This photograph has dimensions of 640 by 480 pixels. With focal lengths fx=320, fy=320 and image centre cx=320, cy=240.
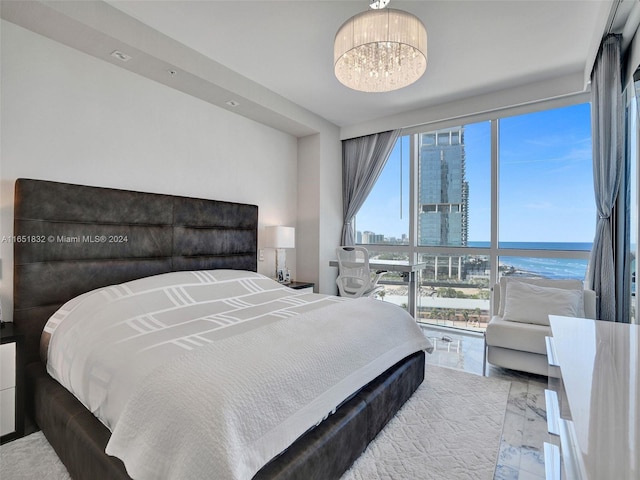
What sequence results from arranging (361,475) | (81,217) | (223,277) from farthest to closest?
(223,277), (81,217), (361,475)

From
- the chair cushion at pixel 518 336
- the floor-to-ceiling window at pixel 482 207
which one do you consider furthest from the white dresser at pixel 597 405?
the floor-to-ceiling window at pixel 482 207

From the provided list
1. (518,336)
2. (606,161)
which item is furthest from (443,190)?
(518,336)

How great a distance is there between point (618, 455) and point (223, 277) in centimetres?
261

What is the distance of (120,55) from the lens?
2.49m

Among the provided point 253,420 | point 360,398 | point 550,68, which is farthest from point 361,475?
point 550,68

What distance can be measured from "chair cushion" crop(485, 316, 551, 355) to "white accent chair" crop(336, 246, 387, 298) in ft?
4.17

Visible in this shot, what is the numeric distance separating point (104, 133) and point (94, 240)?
0.88 m

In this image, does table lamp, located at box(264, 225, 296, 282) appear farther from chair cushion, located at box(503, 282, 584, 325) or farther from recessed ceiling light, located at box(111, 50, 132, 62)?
chair cushion, located at box(503, 282, 584, 325)

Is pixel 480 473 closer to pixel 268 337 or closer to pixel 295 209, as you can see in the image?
pixel 268 337

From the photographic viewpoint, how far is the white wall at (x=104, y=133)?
2131 mm

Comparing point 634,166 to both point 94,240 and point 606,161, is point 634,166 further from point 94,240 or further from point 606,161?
point 94,240

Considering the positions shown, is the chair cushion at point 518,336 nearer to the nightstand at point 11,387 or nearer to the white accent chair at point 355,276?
the white accent chair at point 355,276

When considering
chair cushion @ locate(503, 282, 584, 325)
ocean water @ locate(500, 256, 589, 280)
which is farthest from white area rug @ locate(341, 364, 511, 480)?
ocean water @ locate(500, 256, 589, 280)

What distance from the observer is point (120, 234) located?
2.55 meters
